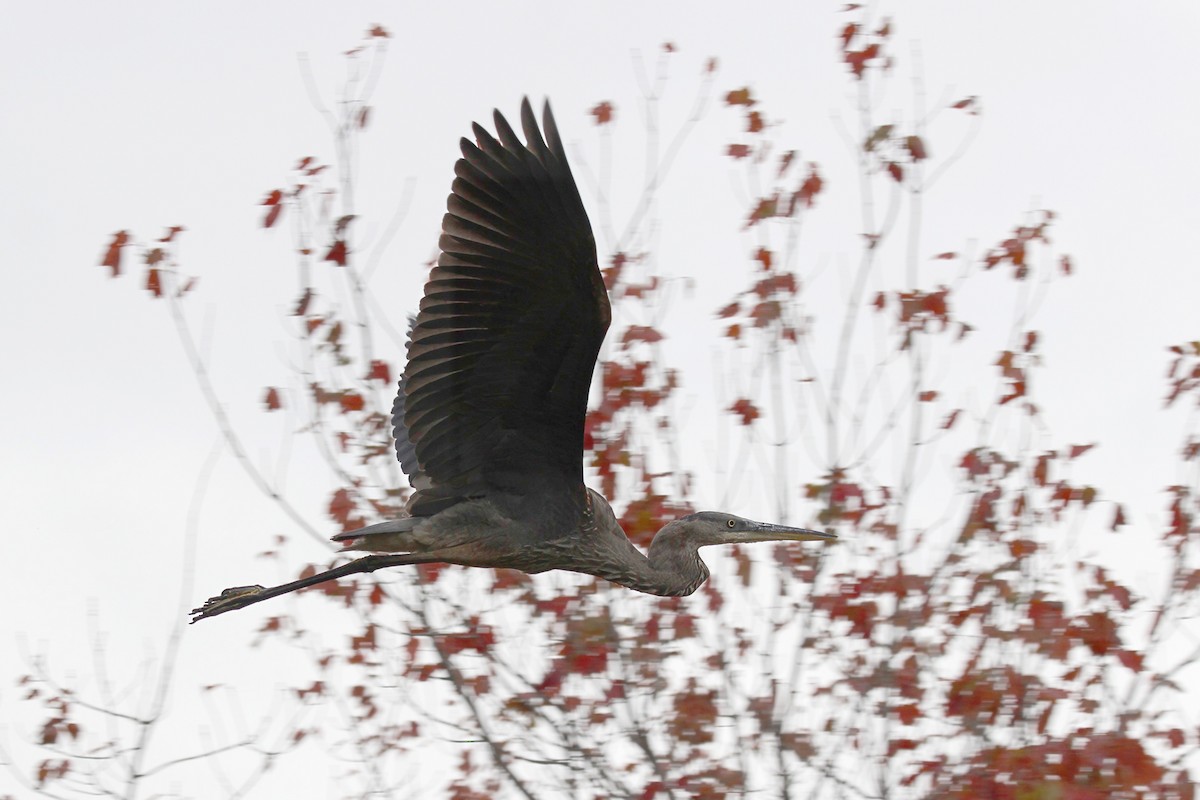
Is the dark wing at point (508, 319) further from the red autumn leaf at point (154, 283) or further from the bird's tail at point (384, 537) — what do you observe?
the red autumn leaf at point (154, 283)

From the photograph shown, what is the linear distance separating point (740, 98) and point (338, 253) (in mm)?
1977

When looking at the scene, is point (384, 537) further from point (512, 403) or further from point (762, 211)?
point (762, 211)

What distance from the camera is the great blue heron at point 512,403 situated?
6070mm

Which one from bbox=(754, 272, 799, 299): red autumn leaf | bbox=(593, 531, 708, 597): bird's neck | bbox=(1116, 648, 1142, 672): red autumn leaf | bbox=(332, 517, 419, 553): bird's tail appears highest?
bbox=(754, 272, 799, 299): red autumn leaf

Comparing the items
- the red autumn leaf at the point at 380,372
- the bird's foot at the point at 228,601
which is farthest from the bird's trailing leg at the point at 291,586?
the red autumn leaf at the point at 380,372

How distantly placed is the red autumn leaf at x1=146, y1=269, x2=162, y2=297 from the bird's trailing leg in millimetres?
1402

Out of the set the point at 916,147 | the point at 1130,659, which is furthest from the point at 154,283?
the point at 1130,659

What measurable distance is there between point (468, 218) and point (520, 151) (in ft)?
1.07

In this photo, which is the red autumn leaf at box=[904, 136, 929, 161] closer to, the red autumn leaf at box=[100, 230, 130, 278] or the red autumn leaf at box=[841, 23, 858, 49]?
the red autumn leaf at box=[841, 23, 858, 49]

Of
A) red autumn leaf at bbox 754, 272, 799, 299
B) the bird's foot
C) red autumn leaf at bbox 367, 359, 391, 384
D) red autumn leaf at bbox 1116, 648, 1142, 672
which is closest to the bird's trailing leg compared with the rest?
the bird's foot

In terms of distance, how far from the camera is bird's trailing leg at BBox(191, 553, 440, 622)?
7047mm

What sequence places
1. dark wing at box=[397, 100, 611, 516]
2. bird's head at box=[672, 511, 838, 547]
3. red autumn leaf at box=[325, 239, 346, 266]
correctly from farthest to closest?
red autumn leaf at box=[325, 239, 346, 266]
bird's head at box=[672, 511, 838, 547]
dark wing at box=[397, 100, 611, 516]

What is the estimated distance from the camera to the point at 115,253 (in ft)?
24.8

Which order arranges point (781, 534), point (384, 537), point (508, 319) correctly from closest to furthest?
point (508, 319), point (384, 537), point (781, 534)
